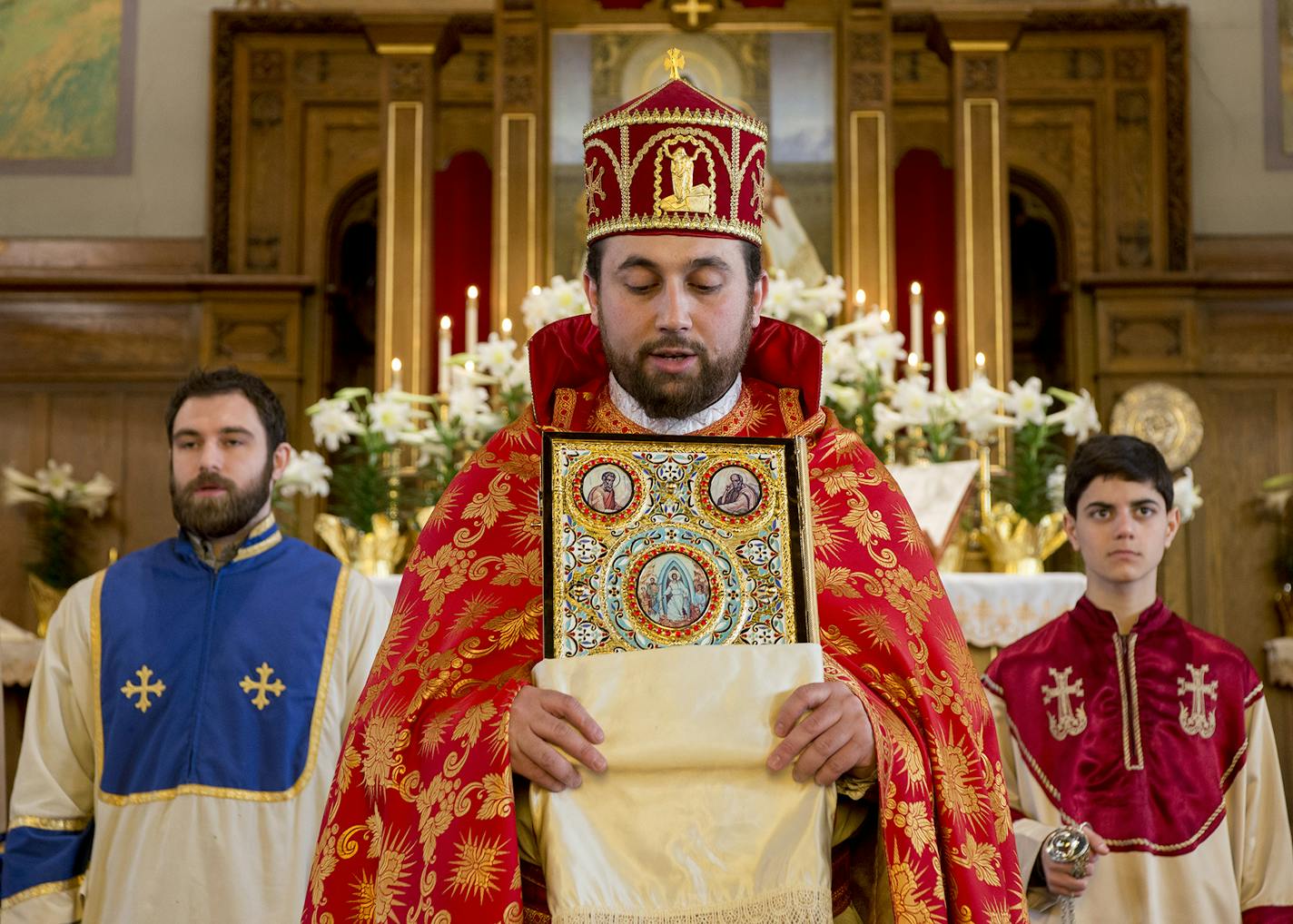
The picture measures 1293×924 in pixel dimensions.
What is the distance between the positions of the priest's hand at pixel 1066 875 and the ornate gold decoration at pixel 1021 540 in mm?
2111

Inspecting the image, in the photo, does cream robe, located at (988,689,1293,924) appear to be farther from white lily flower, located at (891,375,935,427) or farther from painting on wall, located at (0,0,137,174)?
painting on wall, located at (0,0,137,174)

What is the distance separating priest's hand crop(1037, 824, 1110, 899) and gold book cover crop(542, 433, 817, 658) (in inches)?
53.3

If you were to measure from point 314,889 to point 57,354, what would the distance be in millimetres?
6672

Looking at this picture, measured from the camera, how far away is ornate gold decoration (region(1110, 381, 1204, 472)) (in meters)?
7.68

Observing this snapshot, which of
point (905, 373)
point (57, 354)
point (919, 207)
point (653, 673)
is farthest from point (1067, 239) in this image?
point (653, 673)

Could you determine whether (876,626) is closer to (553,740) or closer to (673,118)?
(553,740)

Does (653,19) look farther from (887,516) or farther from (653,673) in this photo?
(653,673)

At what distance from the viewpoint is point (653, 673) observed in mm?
1930

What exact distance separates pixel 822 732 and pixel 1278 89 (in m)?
7.37

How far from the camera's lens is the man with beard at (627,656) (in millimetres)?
1953

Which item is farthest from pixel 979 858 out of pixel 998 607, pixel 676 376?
pixel 998 607

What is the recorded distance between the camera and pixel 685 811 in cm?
191

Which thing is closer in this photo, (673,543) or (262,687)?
(673,543)

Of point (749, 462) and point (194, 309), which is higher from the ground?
point (194, 309)
